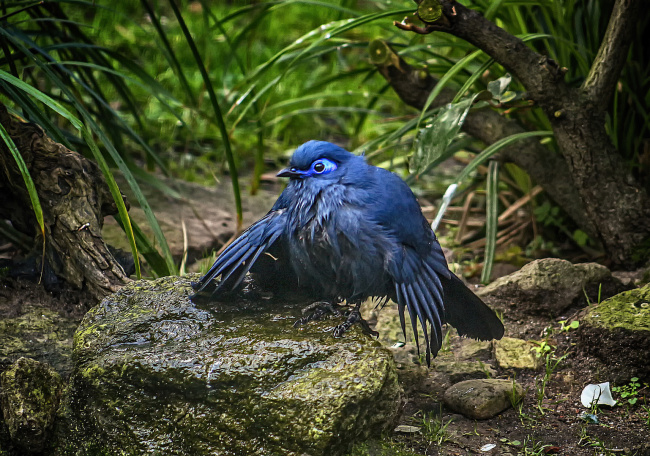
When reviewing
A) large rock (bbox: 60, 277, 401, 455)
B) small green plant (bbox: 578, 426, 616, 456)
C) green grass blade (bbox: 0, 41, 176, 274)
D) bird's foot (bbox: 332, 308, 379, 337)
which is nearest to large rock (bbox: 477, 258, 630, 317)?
small green plant (bbox: 578, 426, 616, 456)

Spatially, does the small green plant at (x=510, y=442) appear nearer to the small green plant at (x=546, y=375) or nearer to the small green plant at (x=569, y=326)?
the small green plant at (x=546, y=375)

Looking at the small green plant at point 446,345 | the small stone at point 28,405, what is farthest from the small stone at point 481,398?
the small stone at point 28,405

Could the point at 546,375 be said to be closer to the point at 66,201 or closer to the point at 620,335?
the point at 620,335

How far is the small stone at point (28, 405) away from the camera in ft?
6.19

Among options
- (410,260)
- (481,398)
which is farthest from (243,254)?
(481,398)

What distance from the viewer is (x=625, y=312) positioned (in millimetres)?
2328

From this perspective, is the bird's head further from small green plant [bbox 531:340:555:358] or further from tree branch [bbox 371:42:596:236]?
tree branch [bbox 371:42:596:236]

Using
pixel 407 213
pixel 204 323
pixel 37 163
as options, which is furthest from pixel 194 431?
pixel 37 163

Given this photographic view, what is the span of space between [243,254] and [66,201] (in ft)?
2.25

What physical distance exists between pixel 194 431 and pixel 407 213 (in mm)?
927

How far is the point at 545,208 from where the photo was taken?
3.39 m

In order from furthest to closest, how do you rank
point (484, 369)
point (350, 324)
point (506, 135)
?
point (506, 135)
point (484, 369)
point (350, 324)

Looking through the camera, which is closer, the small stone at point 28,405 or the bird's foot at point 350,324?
the small stone at point 28,405

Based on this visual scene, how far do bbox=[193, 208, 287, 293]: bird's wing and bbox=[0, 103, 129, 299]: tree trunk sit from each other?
1.28ft
